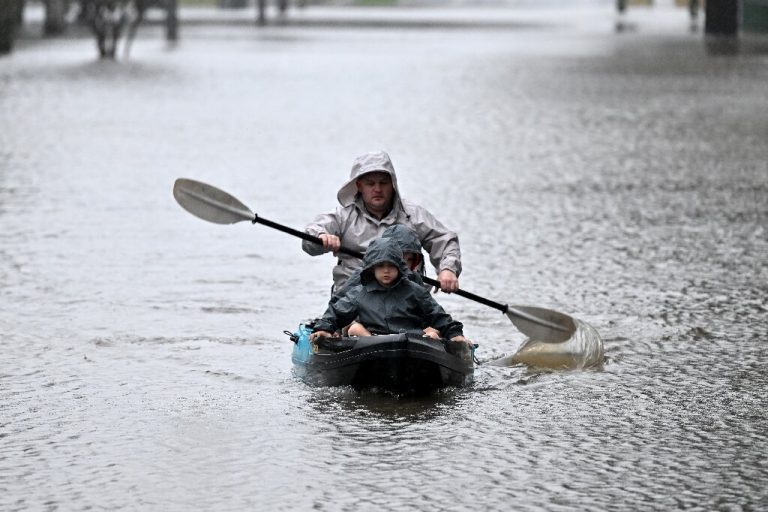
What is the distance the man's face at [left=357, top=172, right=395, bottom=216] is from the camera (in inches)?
335

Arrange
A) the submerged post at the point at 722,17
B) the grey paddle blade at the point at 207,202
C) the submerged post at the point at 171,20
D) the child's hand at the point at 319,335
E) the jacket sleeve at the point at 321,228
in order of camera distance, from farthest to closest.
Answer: the submerged post at the point at 722,17 < the submerged post at the point at 171,20 < the grey paddle blade at the point at 207,202 < the jacket sleeve at the point at 321,228 < the child's hand at the point at 319,335

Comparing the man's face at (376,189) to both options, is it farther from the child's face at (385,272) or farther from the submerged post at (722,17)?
the submerged post at (722,17)

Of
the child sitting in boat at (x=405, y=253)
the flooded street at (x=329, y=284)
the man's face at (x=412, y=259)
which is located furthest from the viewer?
the man's face at (x=412, y=259)

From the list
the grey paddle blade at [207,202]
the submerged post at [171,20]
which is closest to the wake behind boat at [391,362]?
→ the grey paddle blade at [207,202]

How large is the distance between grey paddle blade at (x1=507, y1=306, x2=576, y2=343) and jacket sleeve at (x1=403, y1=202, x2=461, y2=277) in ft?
1.48

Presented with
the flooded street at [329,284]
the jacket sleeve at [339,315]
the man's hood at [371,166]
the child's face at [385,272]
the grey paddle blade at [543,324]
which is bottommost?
the flooded street at [329,284]

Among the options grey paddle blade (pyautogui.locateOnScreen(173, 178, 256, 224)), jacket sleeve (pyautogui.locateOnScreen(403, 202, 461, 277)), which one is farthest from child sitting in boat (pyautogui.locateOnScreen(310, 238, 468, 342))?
grey paddle blade (pyautogui.locateOnScreen(173, 178, 256, 224))

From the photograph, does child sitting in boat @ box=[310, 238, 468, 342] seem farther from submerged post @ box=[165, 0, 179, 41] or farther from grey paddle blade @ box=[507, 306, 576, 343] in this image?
submerged post @ box=[165, 0, 179, 41]

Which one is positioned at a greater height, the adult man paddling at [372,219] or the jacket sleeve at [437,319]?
the adult man paddling at [372,219]

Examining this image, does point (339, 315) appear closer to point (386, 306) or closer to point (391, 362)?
point (386, 306)

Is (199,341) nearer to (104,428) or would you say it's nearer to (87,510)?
(104,428)

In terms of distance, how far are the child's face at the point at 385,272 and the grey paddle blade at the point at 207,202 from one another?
1.25 metres

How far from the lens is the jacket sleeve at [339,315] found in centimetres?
796

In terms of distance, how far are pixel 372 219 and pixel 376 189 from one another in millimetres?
155
